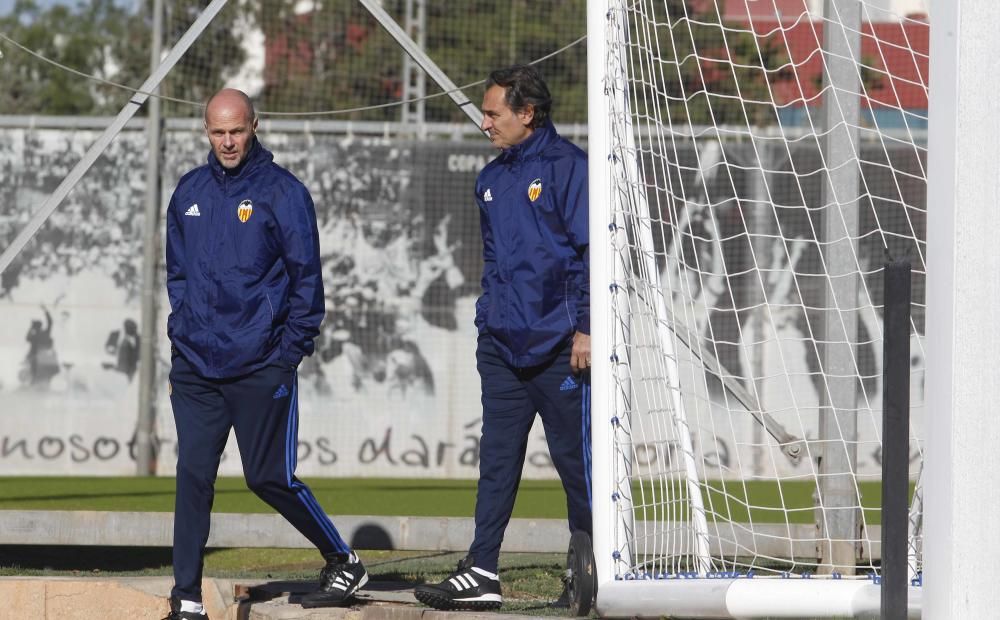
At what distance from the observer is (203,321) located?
18.2 ft

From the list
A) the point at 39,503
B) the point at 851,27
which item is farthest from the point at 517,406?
the point at 39,503

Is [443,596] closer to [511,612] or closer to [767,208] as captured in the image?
[511,612]

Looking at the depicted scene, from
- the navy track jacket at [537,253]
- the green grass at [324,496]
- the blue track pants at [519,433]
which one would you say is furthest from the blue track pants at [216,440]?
the green grass at [324,496]

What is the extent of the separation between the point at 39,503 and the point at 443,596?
5.08m

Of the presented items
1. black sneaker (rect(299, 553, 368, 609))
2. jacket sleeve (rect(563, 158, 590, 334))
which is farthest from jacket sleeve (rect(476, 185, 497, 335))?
black sneaker (rect(299, 553, 368, 609))

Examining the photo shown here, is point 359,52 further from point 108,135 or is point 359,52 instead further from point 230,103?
point 230,103

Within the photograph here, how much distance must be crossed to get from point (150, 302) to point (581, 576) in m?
9.26

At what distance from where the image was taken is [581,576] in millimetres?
5180

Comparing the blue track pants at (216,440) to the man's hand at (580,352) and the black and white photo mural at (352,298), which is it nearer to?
the man's hand at (580,352)

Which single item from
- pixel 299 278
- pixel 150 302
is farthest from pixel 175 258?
pixel 150 302

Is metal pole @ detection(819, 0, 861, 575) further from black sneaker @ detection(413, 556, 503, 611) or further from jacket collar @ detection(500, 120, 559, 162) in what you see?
black sneaker @ detection(413, 556, 503, 611)

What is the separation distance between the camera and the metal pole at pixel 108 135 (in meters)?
6.75

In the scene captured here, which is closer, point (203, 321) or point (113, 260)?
point (203, 321)

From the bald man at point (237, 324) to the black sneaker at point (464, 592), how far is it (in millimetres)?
602
